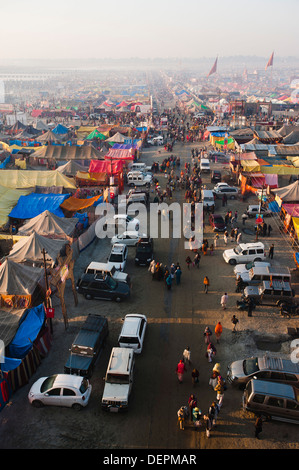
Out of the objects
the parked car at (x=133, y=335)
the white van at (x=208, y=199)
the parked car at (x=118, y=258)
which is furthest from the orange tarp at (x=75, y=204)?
the parked car at (x=133, y=335)

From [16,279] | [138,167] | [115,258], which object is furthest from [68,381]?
[138,167]

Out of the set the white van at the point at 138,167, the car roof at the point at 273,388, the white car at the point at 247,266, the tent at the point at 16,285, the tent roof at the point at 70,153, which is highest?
the tent roof at the point at 70,153

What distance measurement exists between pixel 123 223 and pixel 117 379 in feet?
39.1

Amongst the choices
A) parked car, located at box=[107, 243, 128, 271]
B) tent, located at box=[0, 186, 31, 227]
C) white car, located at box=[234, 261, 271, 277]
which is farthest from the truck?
tent, located at box=[0, 186, 31, 227]

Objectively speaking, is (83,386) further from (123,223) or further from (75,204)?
(75,204)

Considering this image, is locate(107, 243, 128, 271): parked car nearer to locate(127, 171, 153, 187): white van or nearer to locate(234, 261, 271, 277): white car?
locate(234, 261, 271, 277): white car

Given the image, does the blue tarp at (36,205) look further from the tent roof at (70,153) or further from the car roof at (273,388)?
the car roof at (273,388)

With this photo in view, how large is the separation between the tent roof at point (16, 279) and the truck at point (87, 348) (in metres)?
2.95

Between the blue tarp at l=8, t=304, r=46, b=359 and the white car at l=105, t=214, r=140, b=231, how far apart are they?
353 inches

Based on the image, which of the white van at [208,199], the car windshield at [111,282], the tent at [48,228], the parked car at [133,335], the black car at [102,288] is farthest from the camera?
the white van at [208,199]

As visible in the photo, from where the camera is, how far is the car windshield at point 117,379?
10.9 metres

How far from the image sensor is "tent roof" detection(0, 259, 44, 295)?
13883 mm
